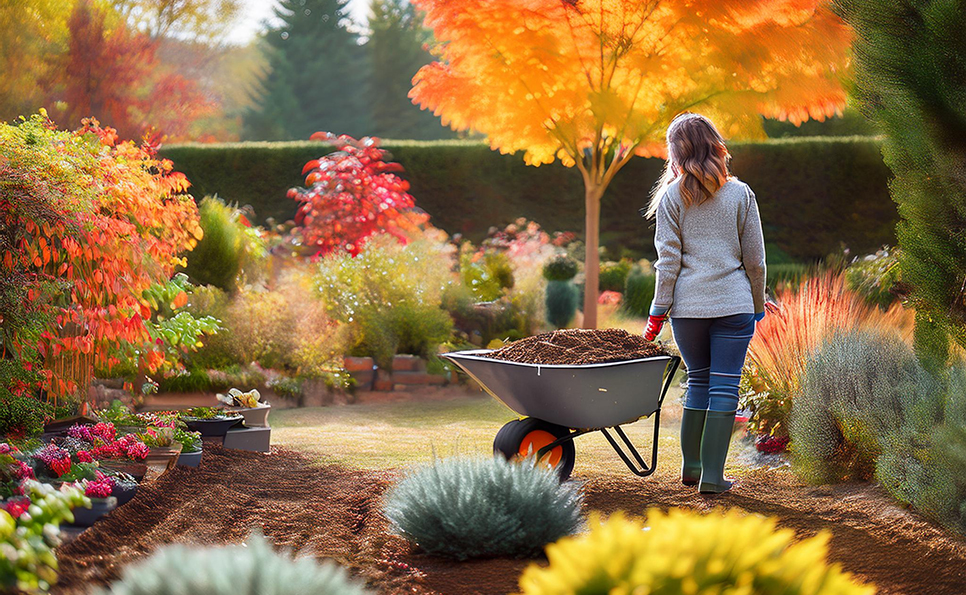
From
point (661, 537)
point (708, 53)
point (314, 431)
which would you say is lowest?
point (314, 431)

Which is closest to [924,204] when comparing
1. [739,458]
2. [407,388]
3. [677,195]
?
[677,195]

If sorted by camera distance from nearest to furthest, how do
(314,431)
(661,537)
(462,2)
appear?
(661,537), (314,431), (462,2)

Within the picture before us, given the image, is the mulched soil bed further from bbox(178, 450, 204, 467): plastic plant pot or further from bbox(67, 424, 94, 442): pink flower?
bbox(67, 424, 94, 442): pink flower

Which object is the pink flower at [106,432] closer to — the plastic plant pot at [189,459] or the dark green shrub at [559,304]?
the plastic plant pot at [189,459]

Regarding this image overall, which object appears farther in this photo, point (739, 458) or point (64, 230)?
point (739, 458)

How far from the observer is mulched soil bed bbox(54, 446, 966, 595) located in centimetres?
215

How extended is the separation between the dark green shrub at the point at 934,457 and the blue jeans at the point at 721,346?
59 centimetres

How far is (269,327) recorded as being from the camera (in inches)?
268

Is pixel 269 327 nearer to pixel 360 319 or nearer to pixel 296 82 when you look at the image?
pixel 360 319

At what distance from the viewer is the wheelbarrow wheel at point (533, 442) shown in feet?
10.4

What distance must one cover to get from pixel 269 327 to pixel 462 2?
3.35 metres

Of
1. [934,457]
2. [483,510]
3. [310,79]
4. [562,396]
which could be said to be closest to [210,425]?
[562,396]

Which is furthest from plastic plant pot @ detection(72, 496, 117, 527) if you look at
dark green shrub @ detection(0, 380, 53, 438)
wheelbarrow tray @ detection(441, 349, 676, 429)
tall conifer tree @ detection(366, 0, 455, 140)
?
tall conifer tree @ detection(366, 0, 455, 140)

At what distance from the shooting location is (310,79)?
25344 mm
